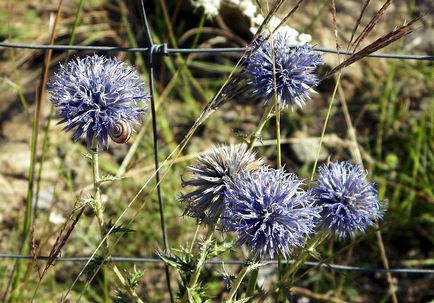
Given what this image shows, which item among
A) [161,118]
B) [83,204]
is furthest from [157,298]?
[83,204]

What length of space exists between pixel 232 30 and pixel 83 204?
2.35 metres

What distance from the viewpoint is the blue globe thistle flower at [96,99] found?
1.31 meters

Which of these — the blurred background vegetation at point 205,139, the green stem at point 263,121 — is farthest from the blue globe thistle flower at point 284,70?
the blurred background vegetation at point 205,139

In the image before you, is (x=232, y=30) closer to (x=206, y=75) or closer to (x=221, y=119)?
(x=206, y=75)

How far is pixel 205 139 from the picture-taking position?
129 inches

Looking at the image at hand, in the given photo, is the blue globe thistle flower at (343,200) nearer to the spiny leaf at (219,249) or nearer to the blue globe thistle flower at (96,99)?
the spiny leaf at (219,249)

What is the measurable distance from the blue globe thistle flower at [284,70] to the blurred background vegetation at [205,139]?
0.95 metres

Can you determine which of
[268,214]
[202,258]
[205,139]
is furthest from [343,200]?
[205,139]

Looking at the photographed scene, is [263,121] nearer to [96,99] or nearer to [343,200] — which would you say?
[343,200]

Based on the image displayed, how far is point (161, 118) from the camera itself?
318 cm

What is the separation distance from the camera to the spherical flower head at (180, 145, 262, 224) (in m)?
1.35

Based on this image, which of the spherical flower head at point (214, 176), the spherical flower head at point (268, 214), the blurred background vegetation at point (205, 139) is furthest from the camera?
Answer: the blurred background vegetation at point (205, 139)

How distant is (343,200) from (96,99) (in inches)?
19.8

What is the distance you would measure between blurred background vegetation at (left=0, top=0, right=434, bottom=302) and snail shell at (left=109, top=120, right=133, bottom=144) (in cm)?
105
